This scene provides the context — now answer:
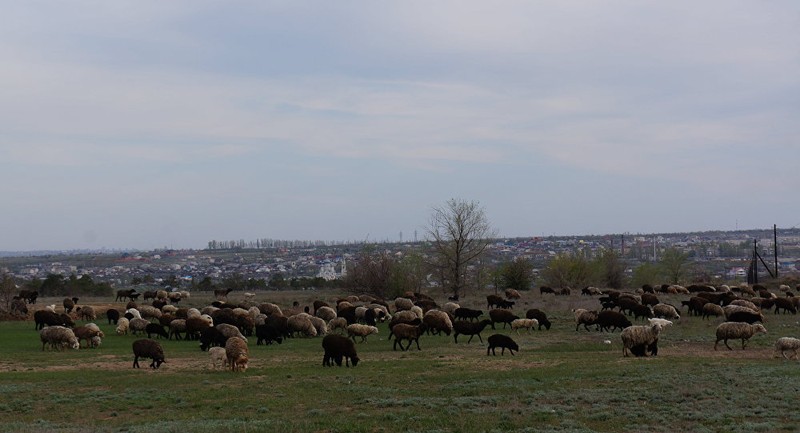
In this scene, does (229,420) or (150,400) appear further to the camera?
(150,400)

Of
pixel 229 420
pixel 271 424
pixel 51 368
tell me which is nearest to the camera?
pixel 271 424

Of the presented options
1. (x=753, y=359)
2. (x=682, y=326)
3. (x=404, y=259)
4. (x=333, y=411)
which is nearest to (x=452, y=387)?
(x=333, y=411)

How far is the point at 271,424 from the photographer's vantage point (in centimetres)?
1316

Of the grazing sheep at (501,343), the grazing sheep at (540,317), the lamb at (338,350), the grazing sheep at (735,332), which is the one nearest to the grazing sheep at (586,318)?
the grazing sheep at (540,317)

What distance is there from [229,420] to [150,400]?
3.45m

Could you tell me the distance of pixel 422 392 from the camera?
55.6ft

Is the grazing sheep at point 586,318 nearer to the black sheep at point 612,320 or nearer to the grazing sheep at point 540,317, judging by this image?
the black sheep at point 612,320

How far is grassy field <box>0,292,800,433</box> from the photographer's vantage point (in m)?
13.2

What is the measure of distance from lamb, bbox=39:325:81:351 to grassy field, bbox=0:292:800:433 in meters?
1.63

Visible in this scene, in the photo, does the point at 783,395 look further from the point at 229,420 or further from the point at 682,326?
the point at 682,326

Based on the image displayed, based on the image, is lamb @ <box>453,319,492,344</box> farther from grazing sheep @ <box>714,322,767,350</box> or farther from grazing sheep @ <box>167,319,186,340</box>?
grazing sheep @ <box>167,319,186,340</box>

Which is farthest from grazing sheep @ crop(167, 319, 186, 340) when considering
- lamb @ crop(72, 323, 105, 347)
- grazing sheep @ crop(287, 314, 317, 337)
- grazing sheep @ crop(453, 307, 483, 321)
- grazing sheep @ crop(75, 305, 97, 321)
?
grazing sheep @ crop(453, 307, 483, 321)

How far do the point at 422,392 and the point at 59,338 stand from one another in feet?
58.5

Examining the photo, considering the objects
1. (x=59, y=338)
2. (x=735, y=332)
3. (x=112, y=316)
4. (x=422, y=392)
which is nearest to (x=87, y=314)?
(x=112, y=316)
